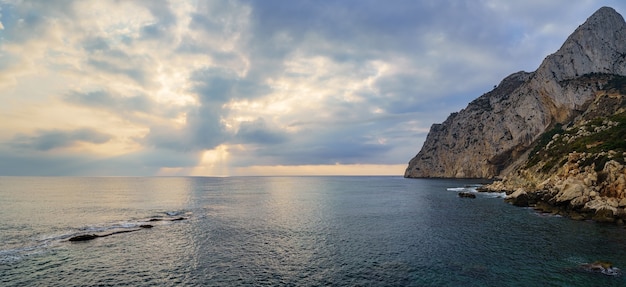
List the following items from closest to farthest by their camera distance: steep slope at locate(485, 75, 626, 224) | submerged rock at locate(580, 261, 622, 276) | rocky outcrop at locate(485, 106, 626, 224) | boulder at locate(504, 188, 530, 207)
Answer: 1. submerged rock at locate(580, 261, 622, 276)
2. rocky outcrop at locate(485, 106, 626, 224)
3. steep slope at locate(485, 75, 626, 224)
4. boulder at locate(504, 188, 530, 207)

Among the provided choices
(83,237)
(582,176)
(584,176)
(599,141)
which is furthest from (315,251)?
(599,141)

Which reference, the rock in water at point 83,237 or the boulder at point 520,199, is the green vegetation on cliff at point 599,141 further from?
the rock in water at point 83,237

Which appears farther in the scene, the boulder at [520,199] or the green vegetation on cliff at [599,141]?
the boulder at [520,199]

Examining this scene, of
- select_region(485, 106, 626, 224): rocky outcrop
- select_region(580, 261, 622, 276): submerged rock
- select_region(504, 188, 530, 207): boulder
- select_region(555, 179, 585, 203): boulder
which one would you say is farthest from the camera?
select_region(504, 188, 530, 207): boulder

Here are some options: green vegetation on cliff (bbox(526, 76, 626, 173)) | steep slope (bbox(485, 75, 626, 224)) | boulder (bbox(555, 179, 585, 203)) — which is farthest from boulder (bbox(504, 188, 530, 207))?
green vegetation on cliff (bbox(526, 76, 626, 173))

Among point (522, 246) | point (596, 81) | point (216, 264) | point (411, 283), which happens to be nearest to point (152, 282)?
point (216, 264)

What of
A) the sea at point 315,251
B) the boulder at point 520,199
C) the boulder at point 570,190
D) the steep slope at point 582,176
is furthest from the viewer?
the boulder at point 520,199

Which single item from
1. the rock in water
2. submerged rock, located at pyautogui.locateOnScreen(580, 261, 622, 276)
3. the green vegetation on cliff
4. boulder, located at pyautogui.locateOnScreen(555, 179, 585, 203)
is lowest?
submerged rock, located at pyautogui.locateOnScreen(580, 261, 622, 276)

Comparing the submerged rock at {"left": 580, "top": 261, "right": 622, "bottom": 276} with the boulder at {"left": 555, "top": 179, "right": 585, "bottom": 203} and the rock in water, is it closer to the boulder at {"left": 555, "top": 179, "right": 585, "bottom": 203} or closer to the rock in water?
the boulder at {"left": 555, "top": 179, "right": 585, "bottom": 203}

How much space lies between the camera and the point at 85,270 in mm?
33000

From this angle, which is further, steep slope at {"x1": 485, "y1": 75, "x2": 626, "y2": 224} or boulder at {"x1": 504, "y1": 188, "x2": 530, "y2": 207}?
boulder at {"x1": 504, "y1": 188, "x2": 530, "y2": 207}

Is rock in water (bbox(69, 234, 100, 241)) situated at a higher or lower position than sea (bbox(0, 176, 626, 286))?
higher

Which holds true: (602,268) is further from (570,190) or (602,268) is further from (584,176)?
(584,176)

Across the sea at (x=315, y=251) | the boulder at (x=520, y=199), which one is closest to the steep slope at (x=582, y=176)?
the boulder at (x=520, y=199)
